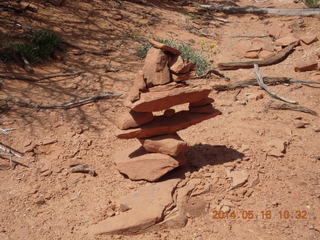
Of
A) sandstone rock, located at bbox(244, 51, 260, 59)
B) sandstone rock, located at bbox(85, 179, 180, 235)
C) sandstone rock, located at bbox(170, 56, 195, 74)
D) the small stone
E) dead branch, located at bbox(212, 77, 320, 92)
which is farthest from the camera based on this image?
sandstone rock, located at bbox(244, 51, 260, 59)

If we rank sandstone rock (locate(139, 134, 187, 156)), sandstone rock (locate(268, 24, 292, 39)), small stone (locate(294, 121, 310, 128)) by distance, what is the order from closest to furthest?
1. sandstone rock (locate(139, 134, 187, 156))
2. small stone (locate(294, 121, 310, 128))
3. sandstone rock (locate(268, 24, 292, 39))

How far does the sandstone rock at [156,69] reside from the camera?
3385 millimetres

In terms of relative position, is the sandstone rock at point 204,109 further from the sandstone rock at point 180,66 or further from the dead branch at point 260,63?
the dead branch at point 260,63

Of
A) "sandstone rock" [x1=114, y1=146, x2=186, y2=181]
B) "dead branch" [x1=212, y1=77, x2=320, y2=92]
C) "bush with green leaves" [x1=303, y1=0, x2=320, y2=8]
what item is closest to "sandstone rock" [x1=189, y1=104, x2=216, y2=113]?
"sandstone rock" [x1=114, y1=146, x2=186, y2=181]

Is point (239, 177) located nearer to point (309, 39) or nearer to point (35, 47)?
point (35, 47)

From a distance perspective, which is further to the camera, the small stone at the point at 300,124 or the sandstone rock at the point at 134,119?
the small stone at the point at 300,124

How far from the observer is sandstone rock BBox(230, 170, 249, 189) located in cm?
365

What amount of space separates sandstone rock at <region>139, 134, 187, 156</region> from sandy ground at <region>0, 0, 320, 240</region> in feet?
1.05

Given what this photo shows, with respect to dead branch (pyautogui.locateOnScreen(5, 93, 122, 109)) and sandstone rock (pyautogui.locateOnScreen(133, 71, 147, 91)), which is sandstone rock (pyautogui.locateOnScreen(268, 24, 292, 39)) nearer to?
dead branch (pyautogui.locateOnScreen(5, 93, 122, 109))

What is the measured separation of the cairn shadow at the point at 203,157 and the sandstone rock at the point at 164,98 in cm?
73

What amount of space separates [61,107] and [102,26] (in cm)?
330

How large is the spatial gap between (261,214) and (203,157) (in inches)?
36.9

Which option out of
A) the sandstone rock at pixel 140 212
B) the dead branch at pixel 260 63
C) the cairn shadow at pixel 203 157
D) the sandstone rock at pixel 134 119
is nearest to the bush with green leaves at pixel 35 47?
the sandstone rock at pixel 134 119

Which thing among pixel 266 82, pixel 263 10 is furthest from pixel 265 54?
pixel 263 10
